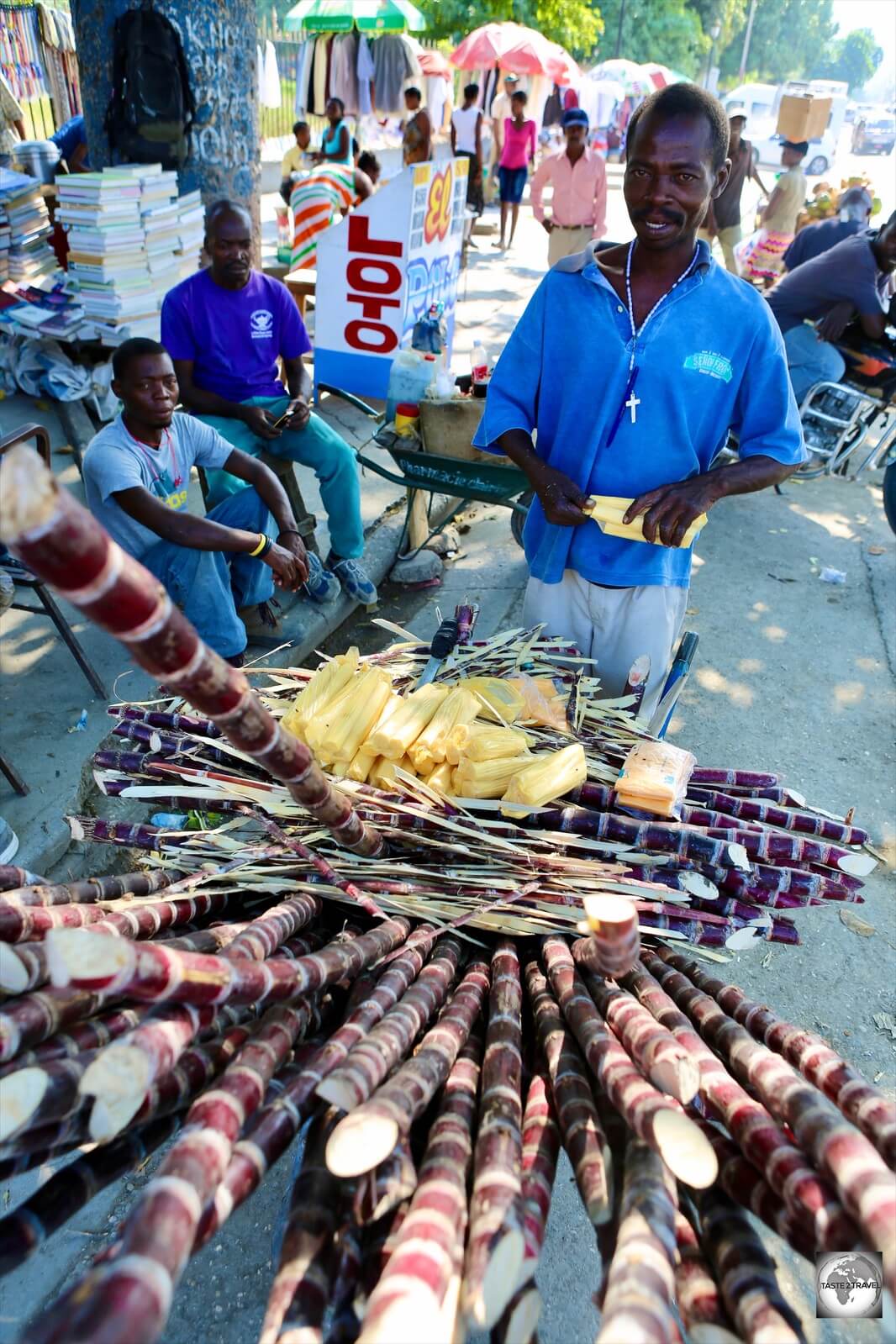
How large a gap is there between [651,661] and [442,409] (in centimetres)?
220

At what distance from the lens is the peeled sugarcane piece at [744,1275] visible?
1.01 meters

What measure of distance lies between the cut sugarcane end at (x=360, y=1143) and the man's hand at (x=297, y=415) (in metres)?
4.16

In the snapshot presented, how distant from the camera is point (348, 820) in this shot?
167 cm

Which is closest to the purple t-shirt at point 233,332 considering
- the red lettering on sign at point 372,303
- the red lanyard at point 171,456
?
the red lettering on sign at point 372,303

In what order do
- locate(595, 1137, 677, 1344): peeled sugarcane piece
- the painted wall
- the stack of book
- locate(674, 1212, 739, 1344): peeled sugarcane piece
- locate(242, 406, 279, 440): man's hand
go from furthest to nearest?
the stack of book < the painted wall < locate(242, 406, 279, 440): man's hand < locate(674, 1212, 739, 1344): peeled sugarcane piece < locate(595, 1137, 677, 1344): peeled sugarcane piece

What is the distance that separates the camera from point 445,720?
7.18 ft

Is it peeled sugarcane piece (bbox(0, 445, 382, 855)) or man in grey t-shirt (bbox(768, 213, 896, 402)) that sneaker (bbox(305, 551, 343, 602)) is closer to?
peeled sugarcane piece (bbox(0, 445, 382, 855))

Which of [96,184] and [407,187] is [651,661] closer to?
[407,187]

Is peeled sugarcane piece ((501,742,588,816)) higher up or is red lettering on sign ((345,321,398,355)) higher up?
peeled sugarcane piece ((501,742,588,816))

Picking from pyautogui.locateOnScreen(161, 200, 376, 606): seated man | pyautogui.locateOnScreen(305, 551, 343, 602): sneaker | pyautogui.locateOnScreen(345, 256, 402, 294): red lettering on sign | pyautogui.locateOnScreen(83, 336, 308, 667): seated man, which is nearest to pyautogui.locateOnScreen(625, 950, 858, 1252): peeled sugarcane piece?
pyautogui.locateOnScreen(83, 336, 308, 667): seated man

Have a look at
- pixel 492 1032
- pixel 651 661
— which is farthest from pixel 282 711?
pixel 651 661

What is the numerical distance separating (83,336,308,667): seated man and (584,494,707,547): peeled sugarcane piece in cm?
153

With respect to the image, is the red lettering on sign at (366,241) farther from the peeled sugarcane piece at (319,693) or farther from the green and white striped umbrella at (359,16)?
the green and white striped umbrella at (359,16)

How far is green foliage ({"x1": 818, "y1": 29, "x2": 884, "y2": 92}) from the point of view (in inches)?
3236
